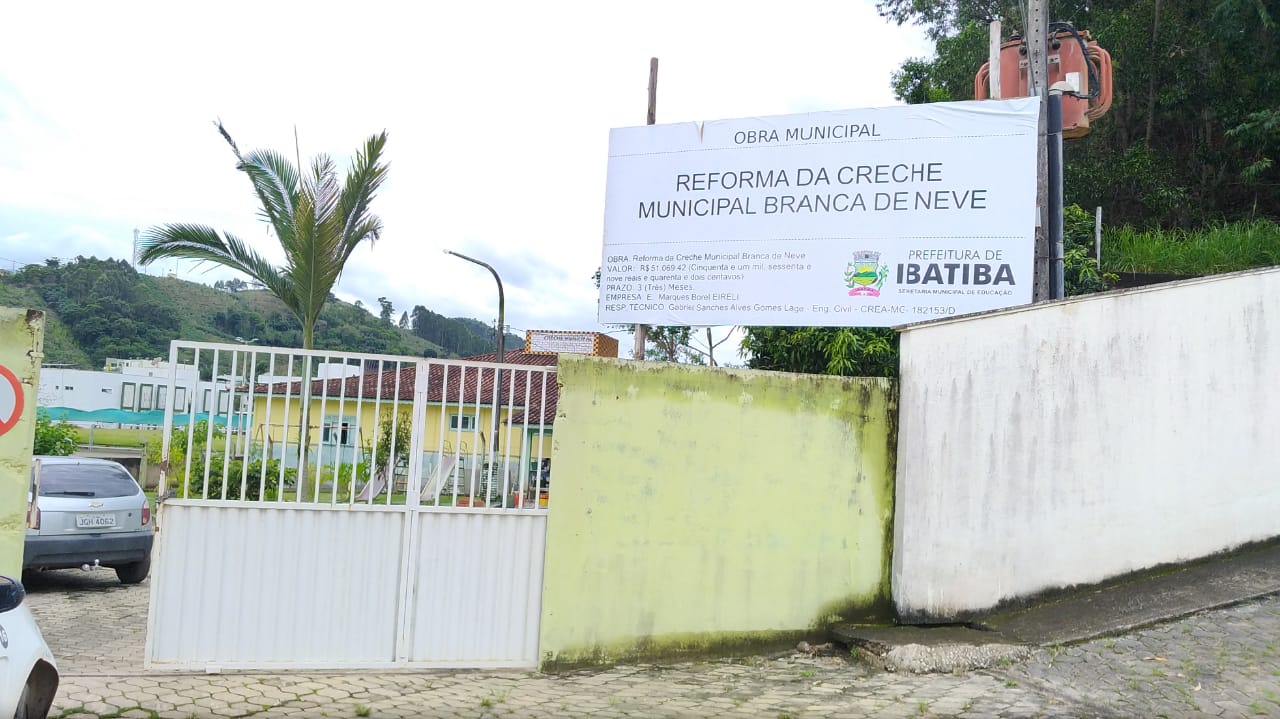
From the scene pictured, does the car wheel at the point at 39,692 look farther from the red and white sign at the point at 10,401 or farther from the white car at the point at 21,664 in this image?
the red and white sign at the point at 10,401

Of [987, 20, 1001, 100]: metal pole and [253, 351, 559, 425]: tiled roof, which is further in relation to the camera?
[987, 20, 1001, 100]: metal pole

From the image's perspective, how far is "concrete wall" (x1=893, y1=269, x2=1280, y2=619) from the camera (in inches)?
269

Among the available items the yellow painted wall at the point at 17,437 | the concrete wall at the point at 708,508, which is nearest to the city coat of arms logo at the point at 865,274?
the concrete wall at the point at 708,508

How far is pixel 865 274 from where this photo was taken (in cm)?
791

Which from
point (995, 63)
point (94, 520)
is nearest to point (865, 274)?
point (995, 63)

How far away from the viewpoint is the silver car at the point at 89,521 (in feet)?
30.0

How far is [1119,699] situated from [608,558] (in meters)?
3.07

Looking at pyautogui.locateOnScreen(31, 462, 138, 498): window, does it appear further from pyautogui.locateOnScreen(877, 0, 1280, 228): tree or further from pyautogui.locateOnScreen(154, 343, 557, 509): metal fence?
pyautogui.locateOnScreen(877, 0, 1280, 228): tree

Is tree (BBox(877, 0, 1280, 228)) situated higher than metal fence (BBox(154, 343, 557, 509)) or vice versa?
tree (BBox(877, 0, 1280, 228))

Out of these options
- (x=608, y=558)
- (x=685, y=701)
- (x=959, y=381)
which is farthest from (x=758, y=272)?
(x=685, y=701)

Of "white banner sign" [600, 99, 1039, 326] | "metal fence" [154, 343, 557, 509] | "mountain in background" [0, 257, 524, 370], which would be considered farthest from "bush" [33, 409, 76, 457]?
"mountain in background" [0, 257, 524, 370]

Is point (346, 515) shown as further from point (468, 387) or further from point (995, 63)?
point (995, 63)

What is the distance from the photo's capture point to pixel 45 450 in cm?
1441

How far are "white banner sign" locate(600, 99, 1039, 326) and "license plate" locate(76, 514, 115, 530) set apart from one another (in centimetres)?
540
